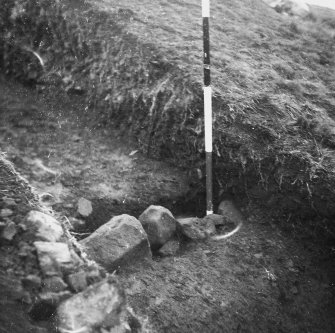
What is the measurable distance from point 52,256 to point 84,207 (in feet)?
3.65

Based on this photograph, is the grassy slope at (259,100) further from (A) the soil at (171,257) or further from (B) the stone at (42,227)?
(B) the stone at (42,227)

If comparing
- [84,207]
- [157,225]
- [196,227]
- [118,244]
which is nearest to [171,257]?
[157,225]

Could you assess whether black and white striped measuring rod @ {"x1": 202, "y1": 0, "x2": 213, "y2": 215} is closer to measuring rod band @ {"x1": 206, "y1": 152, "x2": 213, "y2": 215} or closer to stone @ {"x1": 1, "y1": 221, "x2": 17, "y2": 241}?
measuring rod band @ {"x1": 206, "y1": 152, "x2": 213, "y2": 215}

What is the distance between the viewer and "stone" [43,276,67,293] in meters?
2.35

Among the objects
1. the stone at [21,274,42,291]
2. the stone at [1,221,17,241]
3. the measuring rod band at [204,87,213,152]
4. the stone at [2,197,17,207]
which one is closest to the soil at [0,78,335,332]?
the stone at [21,274,42,291]

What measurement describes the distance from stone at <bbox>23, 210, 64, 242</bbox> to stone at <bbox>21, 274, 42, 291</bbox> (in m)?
0.31

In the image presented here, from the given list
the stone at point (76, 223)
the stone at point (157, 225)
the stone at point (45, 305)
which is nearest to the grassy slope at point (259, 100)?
the stone at point (157, 225)

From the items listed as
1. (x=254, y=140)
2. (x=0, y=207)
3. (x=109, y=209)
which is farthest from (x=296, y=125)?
(x=0, y=207)

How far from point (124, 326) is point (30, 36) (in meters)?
4.42

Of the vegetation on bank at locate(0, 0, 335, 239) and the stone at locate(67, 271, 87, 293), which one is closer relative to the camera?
the stone at locate(67, 271, 87, 293)

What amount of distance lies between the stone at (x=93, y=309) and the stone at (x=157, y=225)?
3.10 ft

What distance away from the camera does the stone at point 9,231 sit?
2482mm

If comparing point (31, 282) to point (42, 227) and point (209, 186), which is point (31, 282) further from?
point (209, 186)

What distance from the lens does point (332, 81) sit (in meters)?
5.23
